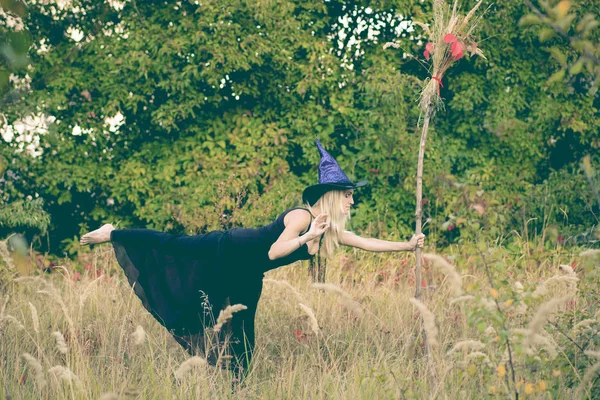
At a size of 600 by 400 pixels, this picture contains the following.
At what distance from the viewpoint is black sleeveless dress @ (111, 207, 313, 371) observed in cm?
373

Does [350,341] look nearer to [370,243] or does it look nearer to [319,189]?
[370,243]

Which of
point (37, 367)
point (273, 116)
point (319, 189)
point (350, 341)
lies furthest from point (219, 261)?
point (273, 116)

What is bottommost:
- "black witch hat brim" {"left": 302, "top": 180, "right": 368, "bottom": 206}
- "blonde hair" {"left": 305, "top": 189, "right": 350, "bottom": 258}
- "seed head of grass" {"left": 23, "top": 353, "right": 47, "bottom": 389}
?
"seed head of grass" {"left": 23, "top": 353, "right": 47, "bottom": 389}

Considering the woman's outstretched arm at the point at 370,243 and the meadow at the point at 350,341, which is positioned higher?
the woman's outstretched arm at the point at 370,243

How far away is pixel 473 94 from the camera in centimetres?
747

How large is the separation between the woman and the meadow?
0.60 feet

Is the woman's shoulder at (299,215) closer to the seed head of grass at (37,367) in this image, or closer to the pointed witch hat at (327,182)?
the pointed witch hat at (327,182)

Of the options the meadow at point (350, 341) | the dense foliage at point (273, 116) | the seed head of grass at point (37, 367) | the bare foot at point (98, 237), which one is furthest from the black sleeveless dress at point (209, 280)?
the dense foliage at point (273, 116)

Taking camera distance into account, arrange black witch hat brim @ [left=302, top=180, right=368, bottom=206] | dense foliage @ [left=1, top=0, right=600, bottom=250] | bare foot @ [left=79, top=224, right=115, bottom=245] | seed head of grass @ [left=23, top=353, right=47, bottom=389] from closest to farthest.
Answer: seed head of grass @ [left=23, top=353, right=47, bottom=389] → black witch hat brim @ [left=302, top=180, right=368, bottom=206] → bare foot @ [left=79, top=224, right=115, bottom=245] → dense foliage @ [left=1, top=0, right=600, bottom=250]

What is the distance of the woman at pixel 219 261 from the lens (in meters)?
3.72

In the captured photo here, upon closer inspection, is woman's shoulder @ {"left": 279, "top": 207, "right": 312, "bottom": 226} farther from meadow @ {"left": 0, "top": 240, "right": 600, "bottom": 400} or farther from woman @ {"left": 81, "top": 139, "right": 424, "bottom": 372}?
meadow @ {"left": 0, "top": 240, "right": 600, "bottom": 400}

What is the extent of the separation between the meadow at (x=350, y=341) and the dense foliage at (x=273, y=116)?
4.30ft

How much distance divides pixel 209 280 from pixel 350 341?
0.95 meters

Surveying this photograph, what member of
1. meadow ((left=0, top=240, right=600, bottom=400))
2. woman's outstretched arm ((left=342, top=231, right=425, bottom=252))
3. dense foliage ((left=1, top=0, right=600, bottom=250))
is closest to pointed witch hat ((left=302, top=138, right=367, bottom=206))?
woman's outstretched arm ((left=342, top=231, right=425, bottom=252))
